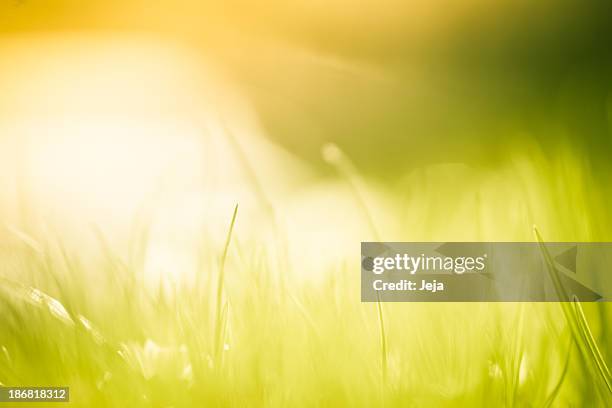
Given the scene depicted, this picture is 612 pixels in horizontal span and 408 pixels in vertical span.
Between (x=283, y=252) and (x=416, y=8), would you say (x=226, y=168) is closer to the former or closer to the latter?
(x=283, y=252)

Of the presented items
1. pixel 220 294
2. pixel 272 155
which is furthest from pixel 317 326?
pixel 272 155

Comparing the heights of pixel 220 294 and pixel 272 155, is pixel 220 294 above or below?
below

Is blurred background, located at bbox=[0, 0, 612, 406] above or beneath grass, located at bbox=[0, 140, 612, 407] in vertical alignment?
above

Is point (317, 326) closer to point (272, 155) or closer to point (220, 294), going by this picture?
point (220, 294)

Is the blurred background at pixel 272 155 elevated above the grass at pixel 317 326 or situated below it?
above
